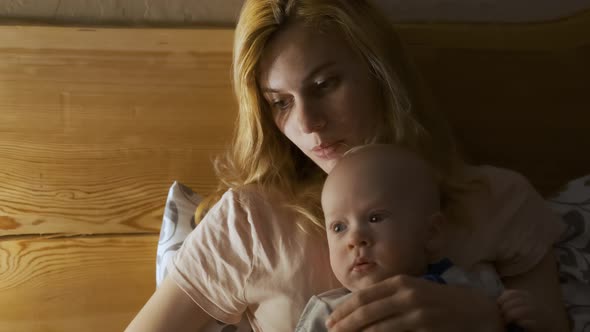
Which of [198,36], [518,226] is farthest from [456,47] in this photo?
[198,36]

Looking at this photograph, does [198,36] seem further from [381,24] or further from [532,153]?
[532,153]

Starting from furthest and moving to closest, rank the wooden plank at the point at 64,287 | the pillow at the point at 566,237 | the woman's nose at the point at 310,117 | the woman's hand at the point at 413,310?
the wooden plank at the point at 64,287, the pillow at the point at 566,237, the woman's nose at the point at 310,117, the woman's hand at the point at 413,310

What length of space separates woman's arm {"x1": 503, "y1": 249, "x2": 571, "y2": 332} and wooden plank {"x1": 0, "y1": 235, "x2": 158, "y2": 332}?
30.9 inches

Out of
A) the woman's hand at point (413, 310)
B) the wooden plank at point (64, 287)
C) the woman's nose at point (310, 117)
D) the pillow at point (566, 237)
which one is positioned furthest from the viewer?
the wooden plank at point (64, 287)

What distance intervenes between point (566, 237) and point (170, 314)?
32.4 inches

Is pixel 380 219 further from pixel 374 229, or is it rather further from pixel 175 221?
pixel 175 221

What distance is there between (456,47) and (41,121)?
0.93 metres

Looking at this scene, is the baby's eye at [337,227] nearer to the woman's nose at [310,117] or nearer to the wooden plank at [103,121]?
the woman's nose at [310,117]

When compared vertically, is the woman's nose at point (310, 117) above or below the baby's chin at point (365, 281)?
above

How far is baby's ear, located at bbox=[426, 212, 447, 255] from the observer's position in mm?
1066

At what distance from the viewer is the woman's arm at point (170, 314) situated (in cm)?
121

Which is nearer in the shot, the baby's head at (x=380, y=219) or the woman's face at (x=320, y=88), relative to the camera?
the baby's head at (x=380, y=219)

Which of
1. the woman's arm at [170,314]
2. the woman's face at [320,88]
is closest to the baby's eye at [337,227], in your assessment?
the woman's face at [320,88]

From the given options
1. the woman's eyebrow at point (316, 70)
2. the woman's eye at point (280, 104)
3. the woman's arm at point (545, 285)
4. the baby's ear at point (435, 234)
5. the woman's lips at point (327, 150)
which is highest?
the woman's eyebrow at point (316, 70)
